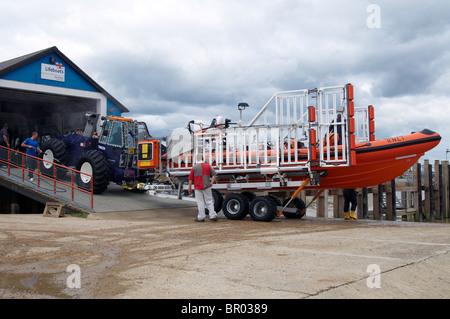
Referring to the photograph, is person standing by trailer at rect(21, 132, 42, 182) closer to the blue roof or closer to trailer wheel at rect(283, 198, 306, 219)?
the blue roof

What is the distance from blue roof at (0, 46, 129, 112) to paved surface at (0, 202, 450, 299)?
1113 centimetres

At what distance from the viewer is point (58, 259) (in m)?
5.76

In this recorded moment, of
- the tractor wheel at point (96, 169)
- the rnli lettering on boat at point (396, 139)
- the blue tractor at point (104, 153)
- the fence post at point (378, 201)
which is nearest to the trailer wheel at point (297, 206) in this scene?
the rnli lettering on boat at point (396, 139)

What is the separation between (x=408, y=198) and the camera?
21891 millimetres

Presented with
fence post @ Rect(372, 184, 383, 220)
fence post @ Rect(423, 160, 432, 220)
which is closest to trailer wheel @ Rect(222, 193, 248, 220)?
fence post @ Rect(372, 184, 383, 220)

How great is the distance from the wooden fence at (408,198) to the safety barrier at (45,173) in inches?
299

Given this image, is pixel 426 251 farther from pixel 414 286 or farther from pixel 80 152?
pixel 80 152

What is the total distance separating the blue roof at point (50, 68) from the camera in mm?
18266

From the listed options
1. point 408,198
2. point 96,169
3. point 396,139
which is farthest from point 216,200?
point 408,198

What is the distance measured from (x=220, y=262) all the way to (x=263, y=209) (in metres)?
5.61

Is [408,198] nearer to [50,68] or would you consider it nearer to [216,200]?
[216,200]

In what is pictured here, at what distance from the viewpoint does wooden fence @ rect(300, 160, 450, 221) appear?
1636cm
